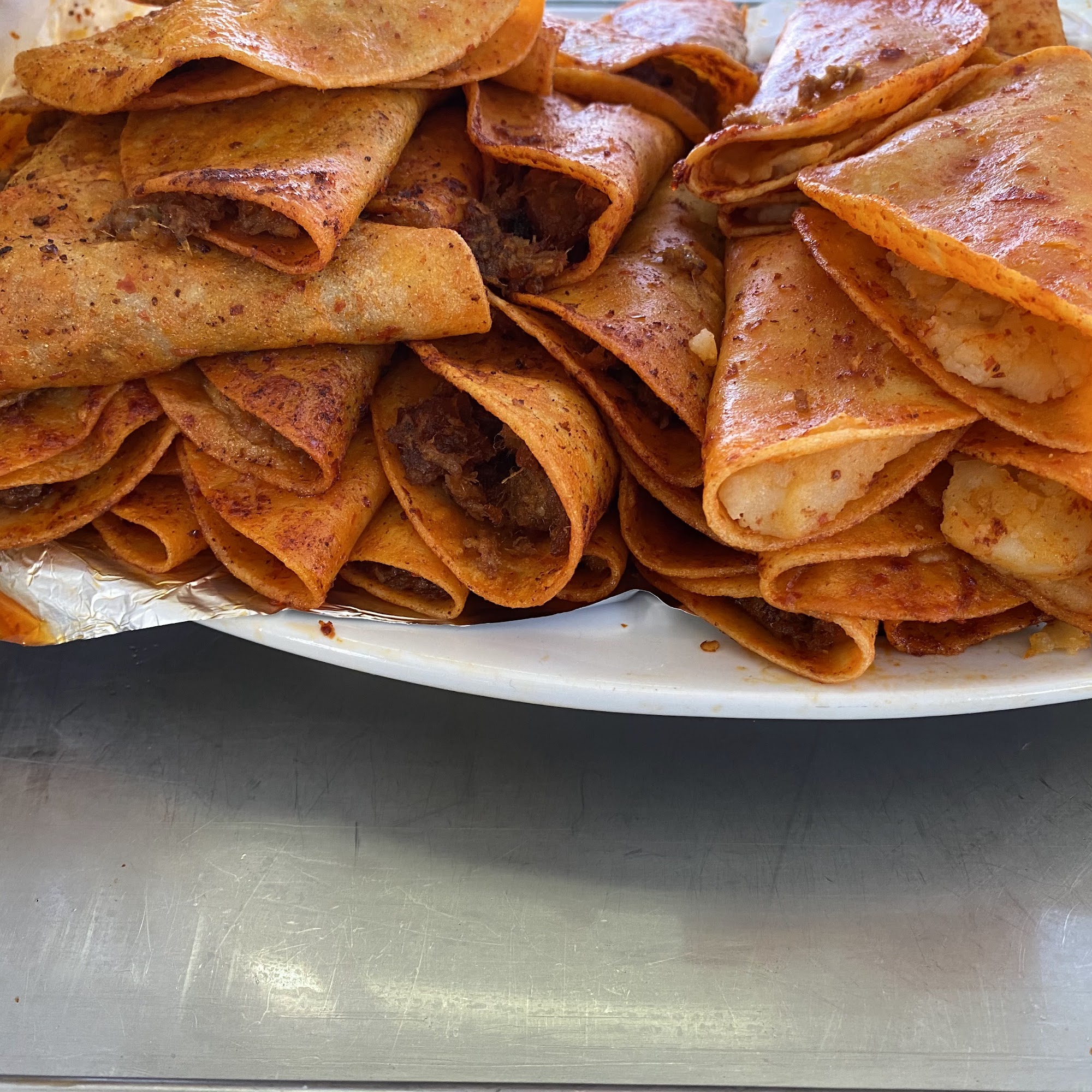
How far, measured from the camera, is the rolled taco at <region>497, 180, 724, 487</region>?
164cm

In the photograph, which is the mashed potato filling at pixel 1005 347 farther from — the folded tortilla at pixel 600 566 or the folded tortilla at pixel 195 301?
the folded tortilla at pixel 195 301

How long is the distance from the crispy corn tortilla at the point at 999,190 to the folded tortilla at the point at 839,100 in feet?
0.26

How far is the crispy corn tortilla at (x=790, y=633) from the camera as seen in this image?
1523 millimetres

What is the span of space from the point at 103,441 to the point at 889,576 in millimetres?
1327

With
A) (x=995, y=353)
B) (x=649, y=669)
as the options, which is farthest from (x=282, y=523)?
(x=995, y=353)

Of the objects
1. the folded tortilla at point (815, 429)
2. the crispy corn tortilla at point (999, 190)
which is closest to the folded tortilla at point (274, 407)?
the folded tortilla at point (815, 429)

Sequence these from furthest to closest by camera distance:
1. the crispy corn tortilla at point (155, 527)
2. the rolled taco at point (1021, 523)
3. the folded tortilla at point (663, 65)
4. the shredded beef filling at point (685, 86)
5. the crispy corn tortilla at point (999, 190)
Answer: the shredded beef filling at point (685, 86) → the folded tortilla at point (663, 65) → the crispy corn tortilla at point (155, 527) → the rolled taco at point (1021, 523) → the crispy corn tortilla at point (999, 190)

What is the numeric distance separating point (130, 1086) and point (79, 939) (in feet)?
0.86

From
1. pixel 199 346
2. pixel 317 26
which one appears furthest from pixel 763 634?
pixel 317 26

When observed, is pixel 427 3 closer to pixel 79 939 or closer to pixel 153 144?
pixel 153 144

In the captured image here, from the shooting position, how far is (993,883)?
158cm

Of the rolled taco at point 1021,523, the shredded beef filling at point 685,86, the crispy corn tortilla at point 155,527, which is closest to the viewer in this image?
the rolled taco at point 1021,523

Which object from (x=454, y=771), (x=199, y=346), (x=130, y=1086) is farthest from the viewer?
(x=454, y=771)

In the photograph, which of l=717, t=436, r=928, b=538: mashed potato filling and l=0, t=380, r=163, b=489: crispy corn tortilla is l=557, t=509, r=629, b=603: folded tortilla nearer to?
l=717, t=436, r=928, b=538: mashed potato filling
